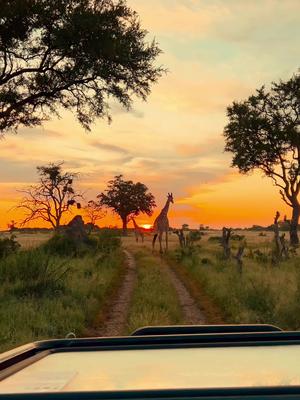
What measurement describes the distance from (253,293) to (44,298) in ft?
14.8

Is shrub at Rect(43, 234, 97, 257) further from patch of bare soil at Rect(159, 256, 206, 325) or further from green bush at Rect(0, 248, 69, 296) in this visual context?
green bush at Rect(0, 248, 69, 296)

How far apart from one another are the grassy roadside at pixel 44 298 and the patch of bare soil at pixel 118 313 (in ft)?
0.93

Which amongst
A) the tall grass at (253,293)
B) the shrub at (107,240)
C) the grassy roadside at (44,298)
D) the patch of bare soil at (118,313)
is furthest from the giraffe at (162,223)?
the patch of bare soil at (118,313)

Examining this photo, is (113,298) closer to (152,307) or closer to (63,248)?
(152,307)

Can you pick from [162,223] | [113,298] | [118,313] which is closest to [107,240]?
[162,223]

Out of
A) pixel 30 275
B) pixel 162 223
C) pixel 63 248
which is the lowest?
pixel 30 275

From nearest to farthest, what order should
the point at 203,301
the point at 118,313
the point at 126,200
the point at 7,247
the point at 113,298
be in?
the point at 118,313 → the point at 203,301 → the point at 113,298 → the point at 7,247 → the point at 126,200

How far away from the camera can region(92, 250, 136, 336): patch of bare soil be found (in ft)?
35.7

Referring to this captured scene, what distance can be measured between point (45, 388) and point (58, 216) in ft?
173

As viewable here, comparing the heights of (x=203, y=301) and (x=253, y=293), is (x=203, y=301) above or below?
below

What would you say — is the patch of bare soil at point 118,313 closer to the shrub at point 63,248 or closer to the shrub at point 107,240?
the shrub at point 63,248

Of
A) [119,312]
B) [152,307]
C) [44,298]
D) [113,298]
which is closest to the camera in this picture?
[152,307]

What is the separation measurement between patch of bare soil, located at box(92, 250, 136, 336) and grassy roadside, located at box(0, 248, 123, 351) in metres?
0.28

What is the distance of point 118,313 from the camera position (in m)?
12.8
